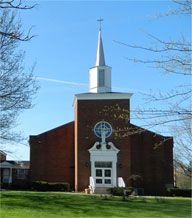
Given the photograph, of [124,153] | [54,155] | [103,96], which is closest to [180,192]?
[124,153]

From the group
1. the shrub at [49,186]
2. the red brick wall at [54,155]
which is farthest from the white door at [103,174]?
the red brick wall at [54,155]

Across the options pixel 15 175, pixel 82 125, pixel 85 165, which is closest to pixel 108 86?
pixel 82 125

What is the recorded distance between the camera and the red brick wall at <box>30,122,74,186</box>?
46.3m

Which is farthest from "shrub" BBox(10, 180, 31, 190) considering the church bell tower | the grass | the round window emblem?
the grass

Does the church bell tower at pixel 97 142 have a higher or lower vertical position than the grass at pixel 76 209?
higher

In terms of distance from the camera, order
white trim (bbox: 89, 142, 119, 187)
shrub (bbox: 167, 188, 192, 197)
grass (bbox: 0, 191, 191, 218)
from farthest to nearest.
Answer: white trim (bbox: 89, 142, 119, 187)
shrub (bbox: 167, 188, 192, 197)
grass (bbox: 0, 191, 191, 218)

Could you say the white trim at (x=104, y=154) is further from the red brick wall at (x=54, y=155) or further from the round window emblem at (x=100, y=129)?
the red brick wall at (x=54, y=155)

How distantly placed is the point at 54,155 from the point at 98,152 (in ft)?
17.1

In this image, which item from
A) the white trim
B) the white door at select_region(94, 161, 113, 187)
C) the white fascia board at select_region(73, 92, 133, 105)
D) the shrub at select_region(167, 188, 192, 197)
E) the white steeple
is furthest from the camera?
the white steeple

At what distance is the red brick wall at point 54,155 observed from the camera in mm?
46344

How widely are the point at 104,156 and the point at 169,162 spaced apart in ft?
22.9

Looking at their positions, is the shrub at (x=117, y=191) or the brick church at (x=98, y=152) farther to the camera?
the brick church at (x=98, y=152)

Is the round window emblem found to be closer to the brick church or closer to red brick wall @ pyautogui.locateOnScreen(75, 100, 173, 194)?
the brick church

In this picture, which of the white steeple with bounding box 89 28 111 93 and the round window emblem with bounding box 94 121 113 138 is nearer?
the round window emblem with bounding box 94 121 113 138
